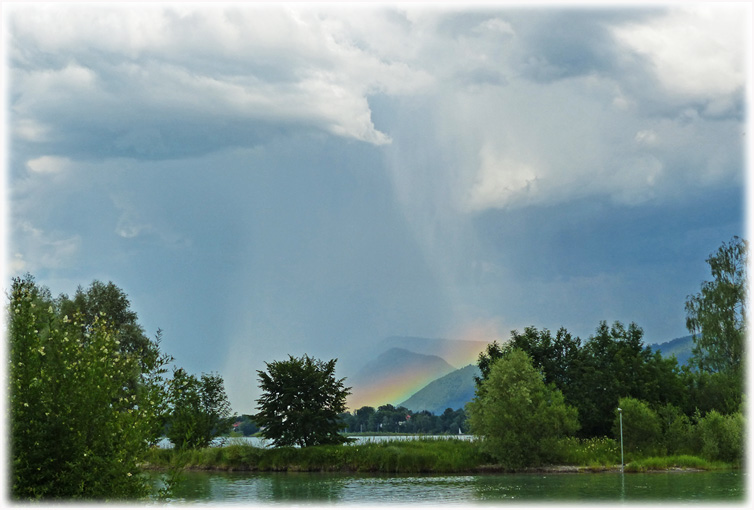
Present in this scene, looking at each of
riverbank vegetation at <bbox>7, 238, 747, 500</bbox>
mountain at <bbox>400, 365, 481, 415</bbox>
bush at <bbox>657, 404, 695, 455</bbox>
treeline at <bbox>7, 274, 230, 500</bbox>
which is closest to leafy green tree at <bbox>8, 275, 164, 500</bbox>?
treeline at <bbox>7, 274, 230, 500</bbox>

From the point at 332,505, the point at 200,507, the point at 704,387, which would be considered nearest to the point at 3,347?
the point at 200,507

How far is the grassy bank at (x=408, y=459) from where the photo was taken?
55000 mm

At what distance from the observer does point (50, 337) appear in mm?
15430

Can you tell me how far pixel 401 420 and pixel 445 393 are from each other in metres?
46.8

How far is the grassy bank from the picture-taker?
180 ft

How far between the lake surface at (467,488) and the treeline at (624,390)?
4.46 meters

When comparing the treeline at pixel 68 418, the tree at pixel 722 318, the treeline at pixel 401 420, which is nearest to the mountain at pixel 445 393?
the treeline at pixel 401 420

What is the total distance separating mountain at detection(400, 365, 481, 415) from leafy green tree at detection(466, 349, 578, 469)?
11281 centimetres

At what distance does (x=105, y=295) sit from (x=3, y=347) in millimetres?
51113

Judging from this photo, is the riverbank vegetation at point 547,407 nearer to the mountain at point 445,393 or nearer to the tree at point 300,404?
the tree at point 300,404

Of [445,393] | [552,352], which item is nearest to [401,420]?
[445,393]

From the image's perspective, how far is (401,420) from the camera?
135 metres

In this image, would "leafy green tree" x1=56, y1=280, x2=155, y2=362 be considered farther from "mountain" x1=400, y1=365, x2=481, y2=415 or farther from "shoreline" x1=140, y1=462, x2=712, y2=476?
"mountain" x1=400, y1=365, x2=481, y2=415

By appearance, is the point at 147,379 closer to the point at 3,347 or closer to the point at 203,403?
the point at 3,347
